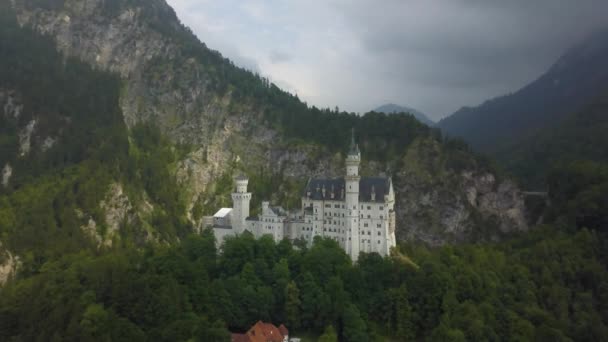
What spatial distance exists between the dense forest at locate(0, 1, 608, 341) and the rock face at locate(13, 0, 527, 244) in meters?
11.8

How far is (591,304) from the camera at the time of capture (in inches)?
3127

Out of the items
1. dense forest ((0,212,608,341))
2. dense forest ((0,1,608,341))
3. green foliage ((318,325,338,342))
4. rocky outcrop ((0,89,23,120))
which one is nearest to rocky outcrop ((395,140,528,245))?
dense forest ((0,1,608,341))

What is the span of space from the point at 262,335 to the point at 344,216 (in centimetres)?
2515

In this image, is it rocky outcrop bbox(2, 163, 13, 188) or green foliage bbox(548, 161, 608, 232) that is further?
rocky outcrop bbox(2, 163, 13, 188)

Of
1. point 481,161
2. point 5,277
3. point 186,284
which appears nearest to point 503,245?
point 481,161

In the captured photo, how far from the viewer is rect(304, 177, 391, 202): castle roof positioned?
7900cm

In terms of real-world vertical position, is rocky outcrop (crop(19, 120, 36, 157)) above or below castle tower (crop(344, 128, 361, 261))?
above

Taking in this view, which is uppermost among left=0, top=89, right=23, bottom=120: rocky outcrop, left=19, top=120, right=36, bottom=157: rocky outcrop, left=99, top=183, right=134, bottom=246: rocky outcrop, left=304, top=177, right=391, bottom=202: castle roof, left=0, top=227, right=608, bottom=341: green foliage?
left=0, top=89, right=23, bottom=120: rocky outcrop

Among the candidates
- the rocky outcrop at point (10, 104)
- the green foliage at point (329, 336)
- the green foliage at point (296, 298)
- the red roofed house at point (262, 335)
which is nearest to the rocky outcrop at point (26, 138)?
the rocky outcrop at point (10, 104)

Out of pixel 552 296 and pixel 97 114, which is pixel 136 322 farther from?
pixel 97 114

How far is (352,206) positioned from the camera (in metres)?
78.9

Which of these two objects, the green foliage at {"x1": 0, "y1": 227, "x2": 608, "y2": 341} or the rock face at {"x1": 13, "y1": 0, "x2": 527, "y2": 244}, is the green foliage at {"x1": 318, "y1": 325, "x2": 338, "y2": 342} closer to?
the green foliage at {"x1": 0, "y1": 227, "x2": 608, "y2": 341}

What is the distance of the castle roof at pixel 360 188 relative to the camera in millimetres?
79000

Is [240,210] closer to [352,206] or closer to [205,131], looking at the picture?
[352,206]
